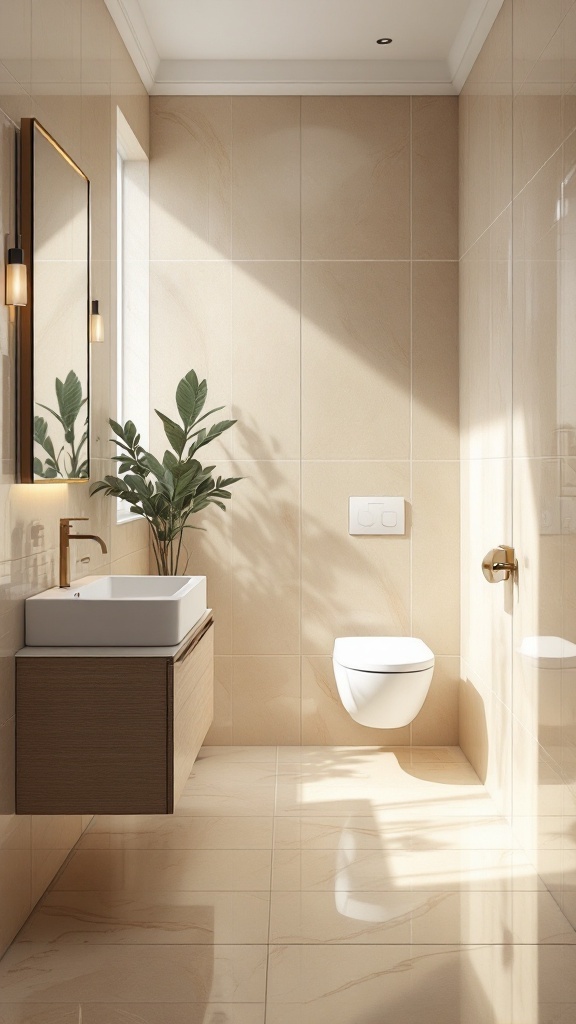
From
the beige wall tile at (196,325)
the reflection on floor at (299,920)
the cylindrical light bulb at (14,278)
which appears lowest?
the reflection on floor at (299,920)

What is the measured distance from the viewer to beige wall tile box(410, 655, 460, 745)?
3609 millimetres

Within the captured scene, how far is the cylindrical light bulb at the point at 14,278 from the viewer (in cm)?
202

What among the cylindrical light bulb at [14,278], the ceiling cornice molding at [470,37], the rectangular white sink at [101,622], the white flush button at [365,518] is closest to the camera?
the cylindrical light bulb at [14,278]

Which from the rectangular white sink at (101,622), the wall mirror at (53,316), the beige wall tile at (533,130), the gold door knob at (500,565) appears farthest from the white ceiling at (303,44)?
the rectangular white sink at (101,622)

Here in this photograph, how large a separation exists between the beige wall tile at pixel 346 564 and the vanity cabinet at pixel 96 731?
5.05 feet

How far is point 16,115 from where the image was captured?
2076 mm

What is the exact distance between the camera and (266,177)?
3545 millimetres

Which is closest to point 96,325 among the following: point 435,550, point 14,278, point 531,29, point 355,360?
point 14,278

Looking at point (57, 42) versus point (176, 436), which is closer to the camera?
point (57, 42)

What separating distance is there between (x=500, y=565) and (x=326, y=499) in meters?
1.04

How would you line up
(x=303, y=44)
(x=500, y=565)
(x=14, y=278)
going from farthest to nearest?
(x=303, y=44) < (x=500, y=565) < (x=14, y=278)

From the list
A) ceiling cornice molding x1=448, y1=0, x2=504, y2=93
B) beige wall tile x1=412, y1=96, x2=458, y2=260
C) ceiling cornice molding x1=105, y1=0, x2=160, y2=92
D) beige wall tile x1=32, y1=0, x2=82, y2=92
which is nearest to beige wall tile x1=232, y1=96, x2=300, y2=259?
ceiling cornice molding x1=105, y1=0, x2=160, y2=92

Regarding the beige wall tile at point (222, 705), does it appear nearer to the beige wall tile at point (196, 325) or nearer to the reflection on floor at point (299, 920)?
the reflection on floor at point (299, 920)

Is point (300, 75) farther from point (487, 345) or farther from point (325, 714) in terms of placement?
point (325, 714)
